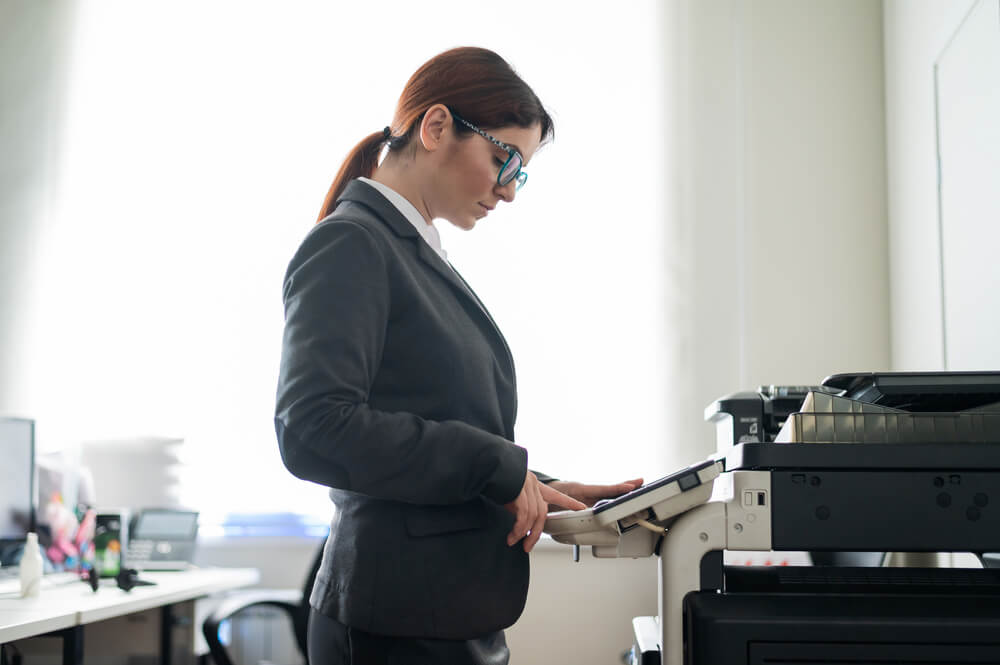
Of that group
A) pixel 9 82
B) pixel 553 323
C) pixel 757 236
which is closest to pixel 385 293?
pixel 553 323

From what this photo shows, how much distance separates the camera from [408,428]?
38.8 inches

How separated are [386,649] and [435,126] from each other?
0.64 meters

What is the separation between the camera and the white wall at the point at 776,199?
291 centimetres

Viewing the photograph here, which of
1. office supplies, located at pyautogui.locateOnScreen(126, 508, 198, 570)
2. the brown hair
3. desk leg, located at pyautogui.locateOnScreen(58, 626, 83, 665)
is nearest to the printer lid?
the brown hair

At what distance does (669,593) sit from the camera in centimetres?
107

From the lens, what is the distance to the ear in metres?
1.17

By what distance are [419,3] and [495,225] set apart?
851 millimetres

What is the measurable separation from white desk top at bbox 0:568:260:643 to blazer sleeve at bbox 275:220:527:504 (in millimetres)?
987

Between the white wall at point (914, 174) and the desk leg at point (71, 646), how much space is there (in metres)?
2.11

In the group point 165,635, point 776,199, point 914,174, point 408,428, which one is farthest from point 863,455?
point 776,199

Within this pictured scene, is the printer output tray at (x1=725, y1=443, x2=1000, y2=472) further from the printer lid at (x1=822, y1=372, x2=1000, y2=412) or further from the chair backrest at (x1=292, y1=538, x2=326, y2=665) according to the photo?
the chair backrest at (x1=292, y1=538, x2=326, y2=665)

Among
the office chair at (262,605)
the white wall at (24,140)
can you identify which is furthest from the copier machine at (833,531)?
the white wall at (24,140)

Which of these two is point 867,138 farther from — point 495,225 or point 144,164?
point 144,164

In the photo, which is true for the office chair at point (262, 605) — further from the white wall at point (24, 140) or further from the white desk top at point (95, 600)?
the white wall at point (24, 140)
